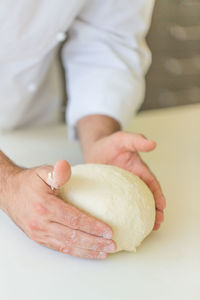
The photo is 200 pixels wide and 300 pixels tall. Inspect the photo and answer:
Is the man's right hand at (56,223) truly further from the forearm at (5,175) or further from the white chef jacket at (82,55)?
the white chef jacket at (82,55)

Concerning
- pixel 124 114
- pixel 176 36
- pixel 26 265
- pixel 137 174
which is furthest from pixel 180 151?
pixel 176 36

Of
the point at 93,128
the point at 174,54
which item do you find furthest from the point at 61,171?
the point at 174,54

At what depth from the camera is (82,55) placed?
4.25ft

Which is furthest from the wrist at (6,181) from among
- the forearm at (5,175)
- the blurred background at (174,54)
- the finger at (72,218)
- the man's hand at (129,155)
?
the blurred background at (174,54)

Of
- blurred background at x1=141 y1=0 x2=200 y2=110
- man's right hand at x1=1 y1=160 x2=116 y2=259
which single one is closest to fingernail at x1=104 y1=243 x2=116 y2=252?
man's right hand at x1=1 y1=160 x2=116 y2=259

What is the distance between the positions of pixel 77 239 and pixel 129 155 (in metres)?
0.26

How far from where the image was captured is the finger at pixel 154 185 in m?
0.91

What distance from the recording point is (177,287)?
30.4 inches

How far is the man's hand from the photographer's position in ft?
3.00

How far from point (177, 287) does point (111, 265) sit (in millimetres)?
122

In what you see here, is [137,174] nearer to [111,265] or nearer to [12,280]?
[111,265]

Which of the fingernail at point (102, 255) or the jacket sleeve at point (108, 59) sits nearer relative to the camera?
the fingernail at point (102, 255)

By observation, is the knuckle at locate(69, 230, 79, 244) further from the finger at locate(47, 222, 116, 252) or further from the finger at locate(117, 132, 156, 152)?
the finger at locate(117, 132, 156, 152)

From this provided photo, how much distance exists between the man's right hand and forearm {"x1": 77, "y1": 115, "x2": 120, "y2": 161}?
312mm
